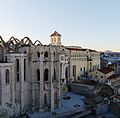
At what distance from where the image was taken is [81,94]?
57000 millimetres

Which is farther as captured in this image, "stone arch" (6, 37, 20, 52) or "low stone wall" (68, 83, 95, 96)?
"low stone wall" (68, 83, 95, 96)

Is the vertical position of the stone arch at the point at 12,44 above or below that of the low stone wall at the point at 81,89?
above

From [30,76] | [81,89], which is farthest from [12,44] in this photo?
[81,89]

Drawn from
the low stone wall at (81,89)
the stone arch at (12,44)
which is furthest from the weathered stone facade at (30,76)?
the low stone wall at (81,89)

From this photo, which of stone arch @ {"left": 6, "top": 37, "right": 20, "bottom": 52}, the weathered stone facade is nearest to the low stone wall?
the weathered stone facade

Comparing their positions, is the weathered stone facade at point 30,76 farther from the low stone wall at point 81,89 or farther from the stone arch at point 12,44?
the low stone wall at point 81,89

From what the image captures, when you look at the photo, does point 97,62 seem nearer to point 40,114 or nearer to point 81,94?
point 81,94

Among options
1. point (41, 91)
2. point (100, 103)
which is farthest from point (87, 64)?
point (41, 91)

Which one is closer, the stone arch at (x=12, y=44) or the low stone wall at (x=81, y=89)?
the stone arch at (x=12, y=44)

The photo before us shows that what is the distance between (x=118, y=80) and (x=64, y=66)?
15.3m

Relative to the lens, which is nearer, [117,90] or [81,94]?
[81,94]

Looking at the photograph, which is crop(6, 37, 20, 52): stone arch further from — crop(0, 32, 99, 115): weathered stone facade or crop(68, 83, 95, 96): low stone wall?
crop(68, 83, 95, 96): low stone wall

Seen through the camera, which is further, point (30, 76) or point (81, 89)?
point (81, 89)

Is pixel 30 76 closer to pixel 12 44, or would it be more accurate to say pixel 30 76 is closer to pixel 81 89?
pixel 12 44
